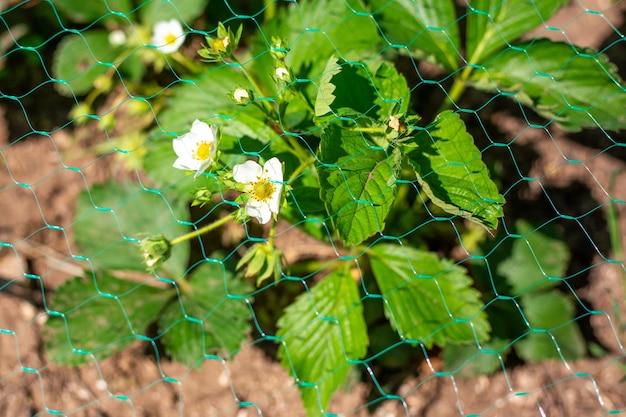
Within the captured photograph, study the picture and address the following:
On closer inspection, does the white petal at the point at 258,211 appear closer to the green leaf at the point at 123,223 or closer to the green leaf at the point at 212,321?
the green leaf at the point at 212,321

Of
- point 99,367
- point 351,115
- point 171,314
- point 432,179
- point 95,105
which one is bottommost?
point 99,367

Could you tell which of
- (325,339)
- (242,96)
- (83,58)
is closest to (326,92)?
(242,96)

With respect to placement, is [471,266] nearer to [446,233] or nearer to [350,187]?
[446,233]

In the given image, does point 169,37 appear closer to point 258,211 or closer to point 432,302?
point 258,211

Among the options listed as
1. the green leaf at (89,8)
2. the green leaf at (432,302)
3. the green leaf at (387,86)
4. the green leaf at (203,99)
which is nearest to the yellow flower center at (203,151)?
the green leaf at (203,99)

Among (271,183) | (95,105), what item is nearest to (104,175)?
(95,105)

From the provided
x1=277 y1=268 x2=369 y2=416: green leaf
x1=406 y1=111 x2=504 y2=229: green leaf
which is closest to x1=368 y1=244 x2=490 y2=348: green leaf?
x1=277 y1=268 x2=369 y2=416: green leaf
